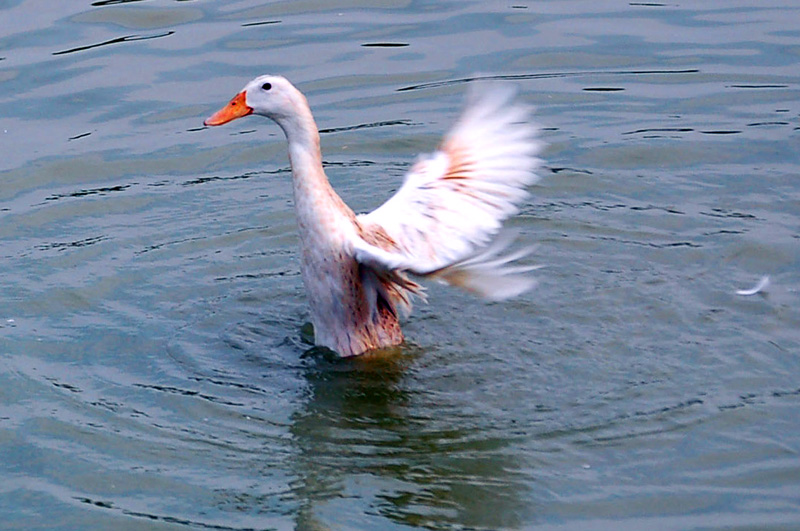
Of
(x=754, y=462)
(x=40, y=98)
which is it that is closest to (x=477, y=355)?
(x=754, y=462)

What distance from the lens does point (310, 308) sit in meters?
7.12

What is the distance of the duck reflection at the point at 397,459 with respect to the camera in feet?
18.2

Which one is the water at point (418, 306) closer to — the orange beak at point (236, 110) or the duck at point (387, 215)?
the duck at point (387, 215)

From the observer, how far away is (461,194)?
735cm

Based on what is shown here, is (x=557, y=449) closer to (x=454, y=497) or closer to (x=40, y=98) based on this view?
(x=454, y=497)

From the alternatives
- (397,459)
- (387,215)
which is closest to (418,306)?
(387,215)

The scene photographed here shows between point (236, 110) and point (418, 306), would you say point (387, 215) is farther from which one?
point (236, 110)

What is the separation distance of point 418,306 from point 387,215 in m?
0.77

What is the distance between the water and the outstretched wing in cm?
58

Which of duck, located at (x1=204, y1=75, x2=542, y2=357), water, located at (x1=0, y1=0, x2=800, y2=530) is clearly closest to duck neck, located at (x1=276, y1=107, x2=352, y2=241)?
duck, located at (x1=204, y1=75, x2=542, y2=357)

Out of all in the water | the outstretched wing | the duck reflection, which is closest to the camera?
the duck reflection

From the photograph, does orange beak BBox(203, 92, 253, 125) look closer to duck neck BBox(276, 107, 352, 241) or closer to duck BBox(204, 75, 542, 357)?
duck BBox(204, 75, 542, 357)

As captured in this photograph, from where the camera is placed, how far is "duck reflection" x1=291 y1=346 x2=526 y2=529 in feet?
18.2

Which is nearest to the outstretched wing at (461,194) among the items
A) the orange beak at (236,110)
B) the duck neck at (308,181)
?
the duck neck at (308,181)
